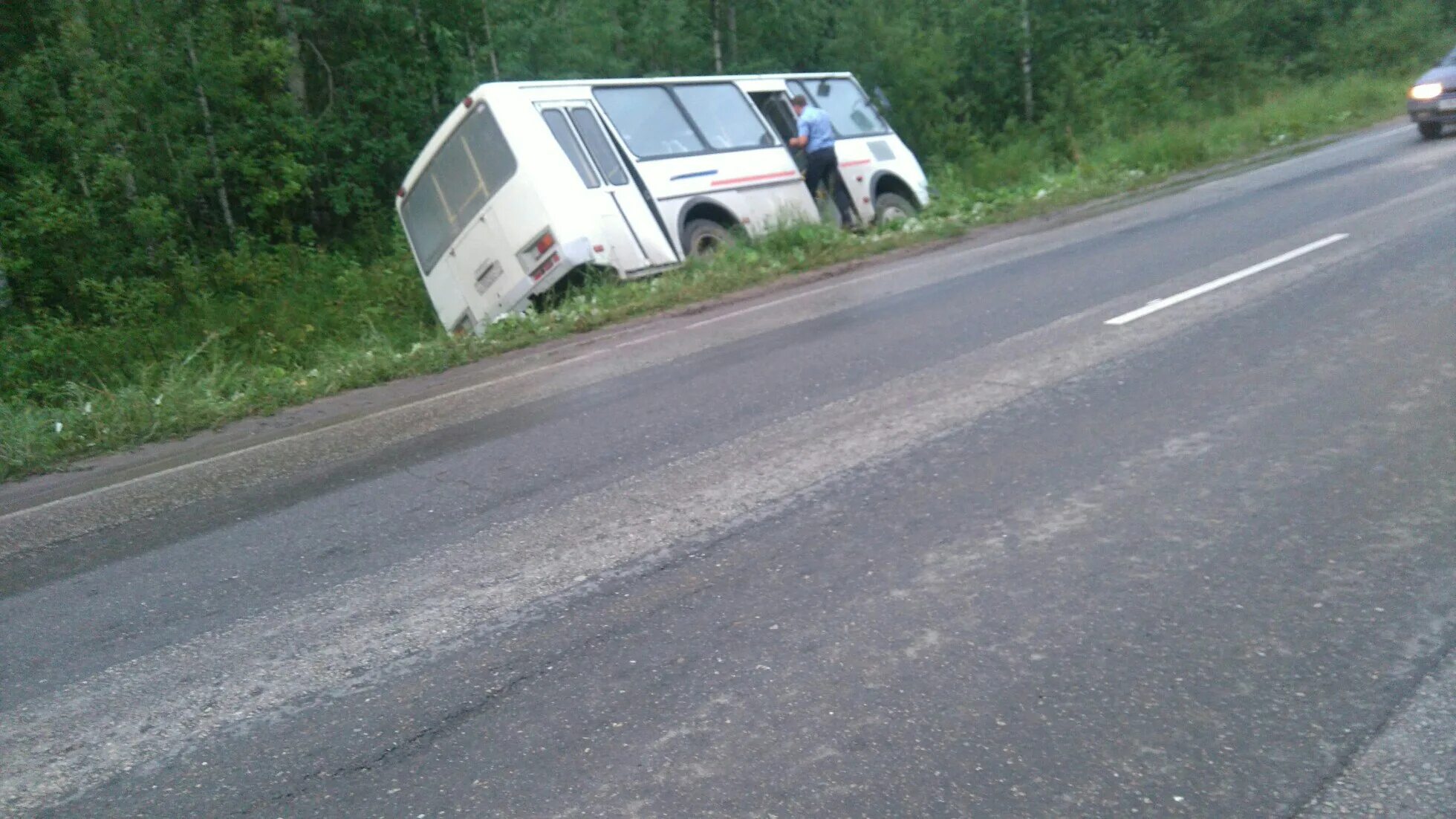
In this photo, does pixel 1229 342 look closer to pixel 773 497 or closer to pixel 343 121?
pixel 773 497

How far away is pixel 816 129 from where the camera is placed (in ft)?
50.3

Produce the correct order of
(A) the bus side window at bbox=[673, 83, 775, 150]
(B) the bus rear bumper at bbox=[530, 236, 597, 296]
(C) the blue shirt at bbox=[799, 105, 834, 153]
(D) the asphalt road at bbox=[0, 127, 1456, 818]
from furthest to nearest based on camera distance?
(C) the blue shirt at bbox=[799, 105, 834, 153] < (A) the bus side window at bbox=[673, 83, 775, 150] < (B) the bus rear bumper at bbox=[530, 236, 597, 296] < (D) the asphalt road at bbox=[0, 127, 1456, 818]

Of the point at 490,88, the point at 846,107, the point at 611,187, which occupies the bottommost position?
the point at 611,187

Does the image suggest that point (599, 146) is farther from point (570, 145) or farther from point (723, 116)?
point (723, 116)

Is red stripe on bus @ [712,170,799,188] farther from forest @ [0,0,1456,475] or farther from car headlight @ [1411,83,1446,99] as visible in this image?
car headlight @ [1411,83,1446,99]

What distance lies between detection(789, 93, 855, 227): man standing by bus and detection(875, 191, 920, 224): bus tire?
0.70 metres

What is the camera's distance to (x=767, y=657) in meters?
4.21

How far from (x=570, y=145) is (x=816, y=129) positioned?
3.84 metres

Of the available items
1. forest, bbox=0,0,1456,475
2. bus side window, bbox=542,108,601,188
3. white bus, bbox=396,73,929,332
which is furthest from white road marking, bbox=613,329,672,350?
bus side window, bbox=542,108,601,188

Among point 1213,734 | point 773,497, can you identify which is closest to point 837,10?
point 773,497

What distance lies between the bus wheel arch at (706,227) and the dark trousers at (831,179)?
162 cm

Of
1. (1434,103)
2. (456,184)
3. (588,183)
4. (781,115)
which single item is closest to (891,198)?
(781,115)

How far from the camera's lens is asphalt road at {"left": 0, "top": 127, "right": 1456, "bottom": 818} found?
11.7 feet

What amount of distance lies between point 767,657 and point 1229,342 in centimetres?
487
